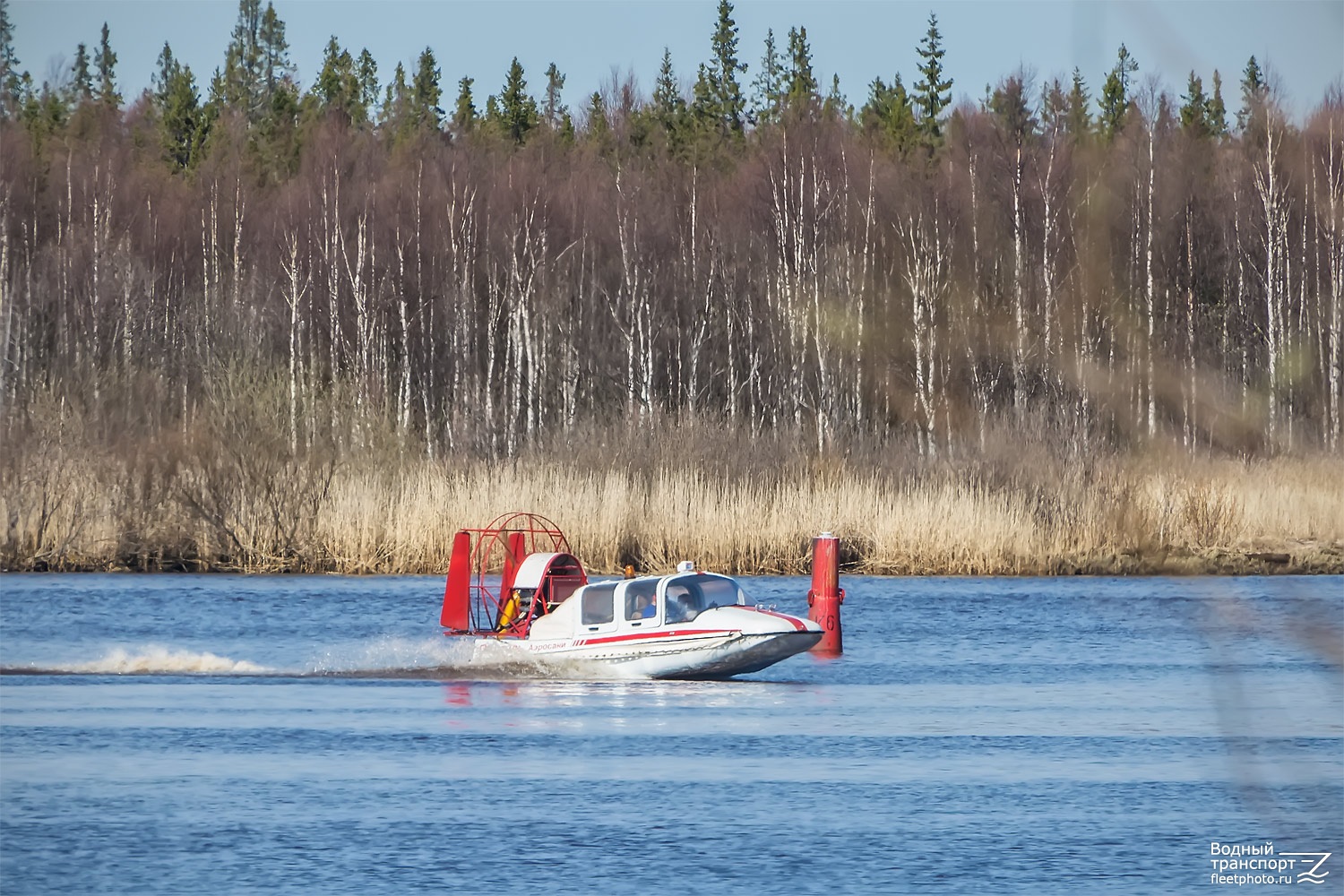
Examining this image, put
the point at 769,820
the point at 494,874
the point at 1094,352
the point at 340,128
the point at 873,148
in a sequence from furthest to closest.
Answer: the point at 340,128 < the point at 769,820 < the point at 494,874 < the point at 873,148 < the point at 1094,352

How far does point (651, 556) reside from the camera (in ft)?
107

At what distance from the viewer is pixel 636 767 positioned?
16.3m

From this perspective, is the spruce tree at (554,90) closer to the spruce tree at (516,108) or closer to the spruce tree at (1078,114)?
the spruce tree at (516,108)

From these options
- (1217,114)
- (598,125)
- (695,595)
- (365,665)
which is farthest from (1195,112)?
(598,125)

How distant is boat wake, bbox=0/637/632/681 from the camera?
902 inches

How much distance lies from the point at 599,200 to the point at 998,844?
1850 inches

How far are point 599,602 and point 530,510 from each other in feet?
35.9

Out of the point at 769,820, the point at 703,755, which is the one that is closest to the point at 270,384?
the point at 703,755

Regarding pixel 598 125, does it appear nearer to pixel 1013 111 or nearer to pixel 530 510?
pixel 530 510

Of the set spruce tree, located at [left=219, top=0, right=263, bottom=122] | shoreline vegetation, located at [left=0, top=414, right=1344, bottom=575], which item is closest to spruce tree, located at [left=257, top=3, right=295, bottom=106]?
spruce tree, located at [left=219, top=0, right=263, bottom=122]

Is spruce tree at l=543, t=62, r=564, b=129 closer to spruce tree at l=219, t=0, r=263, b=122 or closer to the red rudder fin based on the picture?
spruce tree at l=219, t=0, r=263, b=122

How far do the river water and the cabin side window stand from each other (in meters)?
0.97

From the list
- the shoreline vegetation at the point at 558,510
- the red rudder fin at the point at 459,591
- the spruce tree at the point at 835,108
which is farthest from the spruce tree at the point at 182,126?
the spruce tree at the point at 835,108

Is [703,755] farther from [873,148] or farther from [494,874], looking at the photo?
[873,148]
